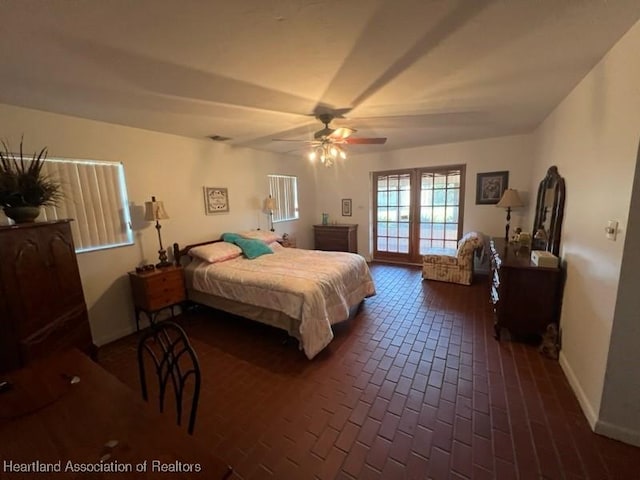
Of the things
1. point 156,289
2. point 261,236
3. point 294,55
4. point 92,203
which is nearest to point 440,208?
point 261,236

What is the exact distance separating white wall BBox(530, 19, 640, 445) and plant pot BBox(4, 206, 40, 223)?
12.9 feet

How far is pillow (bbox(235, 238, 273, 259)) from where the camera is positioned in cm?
377

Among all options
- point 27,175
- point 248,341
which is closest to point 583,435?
point 248,341

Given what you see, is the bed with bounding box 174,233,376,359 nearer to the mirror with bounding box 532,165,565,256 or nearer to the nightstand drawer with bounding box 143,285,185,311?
the nightstand drawer with bounding box 143,285,185,311

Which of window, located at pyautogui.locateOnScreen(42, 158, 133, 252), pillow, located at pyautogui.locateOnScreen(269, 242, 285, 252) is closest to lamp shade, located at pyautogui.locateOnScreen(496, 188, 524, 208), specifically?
pillow, located at pyautogui.locateOnScreen(269, 242, 285, 252)

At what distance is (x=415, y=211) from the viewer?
5.38 metres

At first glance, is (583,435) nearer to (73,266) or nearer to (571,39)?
(571,39)

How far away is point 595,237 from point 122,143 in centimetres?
448

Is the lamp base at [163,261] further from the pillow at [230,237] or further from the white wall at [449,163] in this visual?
the white wall at [449,163]

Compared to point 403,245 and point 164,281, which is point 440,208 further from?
point 164,281

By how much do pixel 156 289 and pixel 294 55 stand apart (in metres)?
2.76

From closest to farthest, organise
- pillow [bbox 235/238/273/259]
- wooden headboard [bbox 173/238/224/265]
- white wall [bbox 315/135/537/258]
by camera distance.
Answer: wooden headboard [bbox 173/238/224/265]
pillow [bbox 235/238/273/259]
white wall [bbox 315/135/537/258]

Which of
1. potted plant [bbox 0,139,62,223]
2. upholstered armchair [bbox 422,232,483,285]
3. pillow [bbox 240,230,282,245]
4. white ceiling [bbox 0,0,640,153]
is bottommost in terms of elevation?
upholstered armchair [bbox 422,232,483,285]

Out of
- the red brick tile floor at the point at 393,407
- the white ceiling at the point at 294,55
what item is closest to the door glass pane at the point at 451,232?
the red brick tile floor at the point at 393,407
